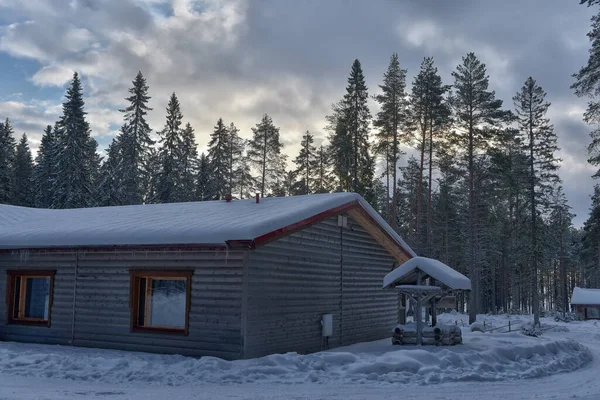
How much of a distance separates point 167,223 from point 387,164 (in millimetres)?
30880

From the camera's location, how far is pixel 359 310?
58.2ft

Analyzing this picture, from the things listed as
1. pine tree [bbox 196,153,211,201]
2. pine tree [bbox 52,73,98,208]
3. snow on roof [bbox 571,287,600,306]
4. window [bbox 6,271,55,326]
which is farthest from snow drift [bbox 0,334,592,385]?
snow on roof [bbox 571,287,600,306]

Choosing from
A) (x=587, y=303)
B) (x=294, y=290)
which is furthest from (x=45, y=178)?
(x=587, y=303)

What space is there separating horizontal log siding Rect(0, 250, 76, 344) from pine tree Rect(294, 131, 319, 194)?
39.2 meters

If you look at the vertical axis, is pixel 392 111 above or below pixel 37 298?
above

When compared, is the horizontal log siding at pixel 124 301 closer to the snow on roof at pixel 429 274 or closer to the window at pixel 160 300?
the window at pixel 160 300

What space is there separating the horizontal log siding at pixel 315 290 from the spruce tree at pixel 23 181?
1715 inches

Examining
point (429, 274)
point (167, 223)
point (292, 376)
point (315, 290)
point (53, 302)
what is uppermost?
point (167, 223)

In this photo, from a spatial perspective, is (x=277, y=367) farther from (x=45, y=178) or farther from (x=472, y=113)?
(x=45, y=178)

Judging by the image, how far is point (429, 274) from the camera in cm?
1557

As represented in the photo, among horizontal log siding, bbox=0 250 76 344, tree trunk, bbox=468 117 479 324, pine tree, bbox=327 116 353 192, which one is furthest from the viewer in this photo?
pine tree, bbox=327 116 353 192

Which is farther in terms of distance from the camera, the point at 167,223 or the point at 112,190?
the point at 112,190

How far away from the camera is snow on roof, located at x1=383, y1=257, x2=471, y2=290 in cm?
1536

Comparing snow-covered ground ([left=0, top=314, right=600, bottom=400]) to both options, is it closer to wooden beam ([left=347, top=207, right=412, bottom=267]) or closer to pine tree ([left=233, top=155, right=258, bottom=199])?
wooden beam ([left=347, top=207, right=412, bottom=267])
